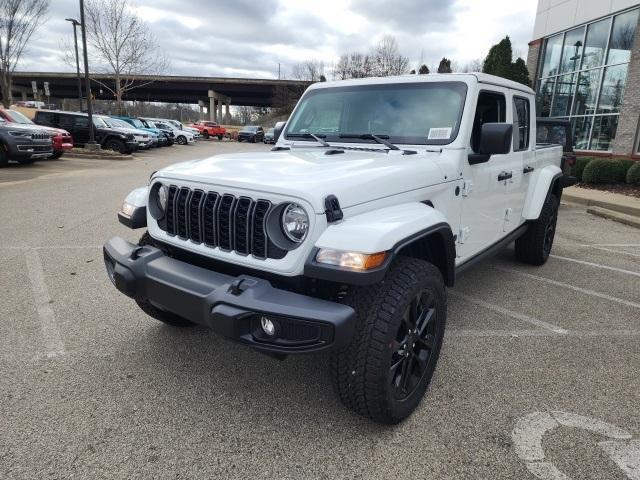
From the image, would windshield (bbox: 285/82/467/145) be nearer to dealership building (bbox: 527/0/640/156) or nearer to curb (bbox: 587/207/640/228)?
curb (bbox: 587/207/640/228)

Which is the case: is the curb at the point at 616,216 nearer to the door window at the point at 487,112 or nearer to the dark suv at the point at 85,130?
the door window at the point at 487,112

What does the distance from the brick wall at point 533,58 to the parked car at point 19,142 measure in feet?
58.7

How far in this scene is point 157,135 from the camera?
84.3 ft

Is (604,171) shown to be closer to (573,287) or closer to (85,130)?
(573,287)

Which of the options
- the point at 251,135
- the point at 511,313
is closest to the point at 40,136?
the point at 511,313

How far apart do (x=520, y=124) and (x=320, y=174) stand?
8.93 ft

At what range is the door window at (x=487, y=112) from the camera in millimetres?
3403

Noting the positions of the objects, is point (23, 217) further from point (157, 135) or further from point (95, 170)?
point (157, 135)

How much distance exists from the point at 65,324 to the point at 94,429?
1449mm

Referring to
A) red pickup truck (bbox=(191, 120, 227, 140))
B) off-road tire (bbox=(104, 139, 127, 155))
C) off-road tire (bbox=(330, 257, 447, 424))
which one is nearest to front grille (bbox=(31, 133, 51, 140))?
off-road tire (bbox=(104, 139, 127, 155))

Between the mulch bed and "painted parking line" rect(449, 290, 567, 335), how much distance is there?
8.71 m

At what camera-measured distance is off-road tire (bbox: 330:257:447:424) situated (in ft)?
7.12

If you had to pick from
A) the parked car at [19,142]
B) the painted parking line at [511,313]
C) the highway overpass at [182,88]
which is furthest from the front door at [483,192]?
the highway overpass at [182,88]

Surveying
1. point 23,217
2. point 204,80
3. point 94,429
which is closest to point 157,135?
point 23,217
